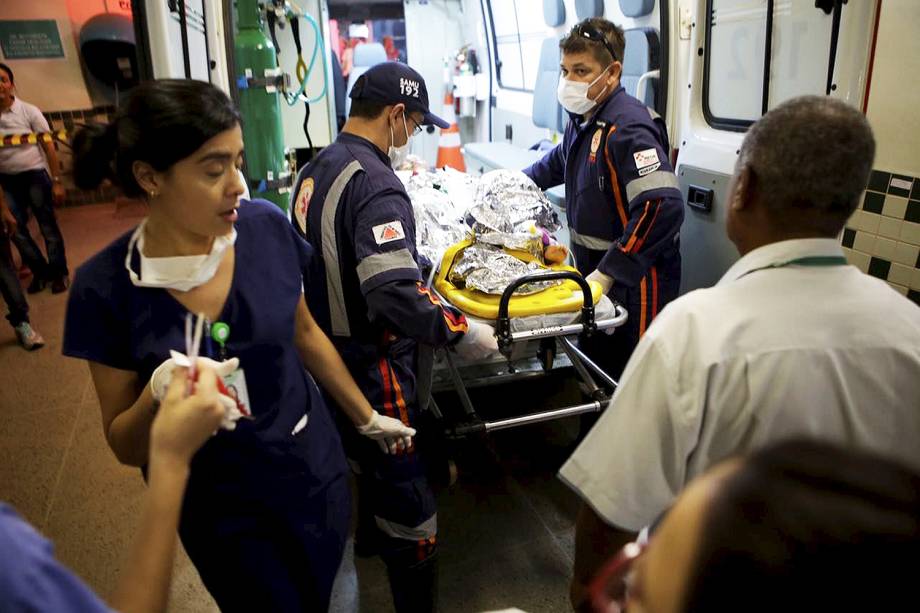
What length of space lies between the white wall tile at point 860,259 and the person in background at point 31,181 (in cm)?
497

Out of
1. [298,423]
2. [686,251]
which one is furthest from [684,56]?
[298,423]

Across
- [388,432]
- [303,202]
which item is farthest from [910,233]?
[303,202]

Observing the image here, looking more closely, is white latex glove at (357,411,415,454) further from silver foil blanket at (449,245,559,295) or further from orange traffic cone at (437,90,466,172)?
orange traffic cone at (437,90,466,172)

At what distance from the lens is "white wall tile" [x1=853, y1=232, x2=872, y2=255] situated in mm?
1841

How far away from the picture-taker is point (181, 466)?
34.8 inches

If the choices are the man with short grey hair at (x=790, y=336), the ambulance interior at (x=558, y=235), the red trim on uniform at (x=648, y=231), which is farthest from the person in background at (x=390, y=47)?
the man with short grey hair at (x=790, y=336)

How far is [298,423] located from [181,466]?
40 centimetres

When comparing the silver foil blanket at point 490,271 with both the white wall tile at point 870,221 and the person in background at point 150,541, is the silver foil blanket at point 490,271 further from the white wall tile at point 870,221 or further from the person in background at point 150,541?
the person in background at point 150,541

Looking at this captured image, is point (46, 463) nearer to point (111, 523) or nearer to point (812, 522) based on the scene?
point (111, 523)

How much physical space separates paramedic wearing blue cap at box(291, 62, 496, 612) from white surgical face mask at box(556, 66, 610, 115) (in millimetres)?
749

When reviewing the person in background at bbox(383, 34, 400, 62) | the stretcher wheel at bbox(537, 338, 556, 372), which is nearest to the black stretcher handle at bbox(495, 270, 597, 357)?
the stretcher wheel at bbox(537, 338, 556, 372)

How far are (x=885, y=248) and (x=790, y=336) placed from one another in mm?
1234

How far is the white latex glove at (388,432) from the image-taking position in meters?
1.62

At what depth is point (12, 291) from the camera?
379cm
